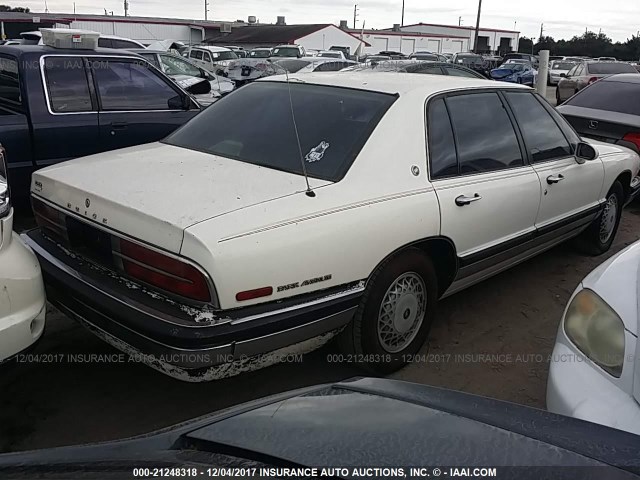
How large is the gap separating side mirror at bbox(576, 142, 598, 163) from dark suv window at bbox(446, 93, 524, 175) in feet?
2.47

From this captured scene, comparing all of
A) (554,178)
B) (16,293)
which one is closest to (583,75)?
(554,178)

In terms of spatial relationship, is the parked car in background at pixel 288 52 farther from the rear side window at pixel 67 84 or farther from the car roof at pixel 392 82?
the car roof at pixel 392 82

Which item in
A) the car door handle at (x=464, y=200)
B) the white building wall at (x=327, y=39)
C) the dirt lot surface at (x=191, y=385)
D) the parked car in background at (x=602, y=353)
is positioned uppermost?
the white building wall at (x=327, y=39)

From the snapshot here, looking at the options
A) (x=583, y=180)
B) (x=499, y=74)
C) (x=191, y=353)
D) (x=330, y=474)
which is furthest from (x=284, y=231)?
(x=499, y=74)

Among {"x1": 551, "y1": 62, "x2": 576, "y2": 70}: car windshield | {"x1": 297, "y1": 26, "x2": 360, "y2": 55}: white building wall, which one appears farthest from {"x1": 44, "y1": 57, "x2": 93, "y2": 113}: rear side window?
{"x1": 297, "y1": 26, "x2": 360, "y2": 55}: white building wall

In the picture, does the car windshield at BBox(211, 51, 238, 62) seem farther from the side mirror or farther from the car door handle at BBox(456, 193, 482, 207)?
the car door handle at BBox(456, 193, 482, 207)

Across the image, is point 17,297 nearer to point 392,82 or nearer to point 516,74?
point 392,82

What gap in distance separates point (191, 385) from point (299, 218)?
119 cm

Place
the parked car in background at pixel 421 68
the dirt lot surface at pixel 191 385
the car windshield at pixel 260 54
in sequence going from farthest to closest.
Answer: the car windshield at pixel 260 54
the parked car in background at pixel 421 68
the dirt lot surface at pixel 191 385

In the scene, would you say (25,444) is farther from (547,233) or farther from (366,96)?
(547,233)

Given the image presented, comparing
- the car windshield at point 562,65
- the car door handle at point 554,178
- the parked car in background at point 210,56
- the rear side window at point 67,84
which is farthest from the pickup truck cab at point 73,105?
the car windshield at point 562,65

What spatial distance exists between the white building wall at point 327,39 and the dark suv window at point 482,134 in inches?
1796

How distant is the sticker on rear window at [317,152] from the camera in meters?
3.04

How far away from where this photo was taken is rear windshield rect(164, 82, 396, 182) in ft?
9.99
